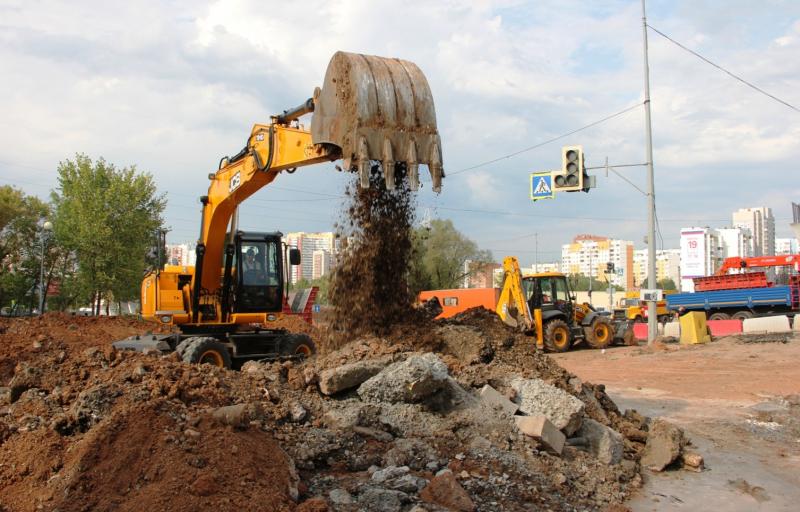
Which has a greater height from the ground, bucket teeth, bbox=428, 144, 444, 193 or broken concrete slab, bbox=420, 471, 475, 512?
bucket teeth, bbox=428, 144, 444, 193

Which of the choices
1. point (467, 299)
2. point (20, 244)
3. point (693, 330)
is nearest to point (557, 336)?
point (693, 330)

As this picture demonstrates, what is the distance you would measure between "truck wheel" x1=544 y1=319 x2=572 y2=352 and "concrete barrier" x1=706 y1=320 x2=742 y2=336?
26.8 feet

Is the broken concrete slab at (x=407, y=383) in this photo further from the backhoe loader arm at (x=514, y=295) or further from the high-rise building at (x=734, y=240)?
the high-rise building at (x=734, y=240)

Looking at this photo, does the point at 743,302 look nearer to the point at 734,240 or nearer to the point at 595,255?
the point at 734,240

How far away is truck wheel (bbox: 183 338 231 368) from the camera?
1129 cm

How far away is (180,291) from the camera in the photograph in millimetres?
12883

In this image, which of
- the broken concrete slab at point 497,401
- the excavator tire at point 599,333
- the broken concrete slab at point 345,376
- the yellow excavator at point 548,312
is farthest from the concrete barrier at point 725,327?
the broken concrete slab at point 345,376

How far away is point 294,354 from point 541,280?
41.0 ft

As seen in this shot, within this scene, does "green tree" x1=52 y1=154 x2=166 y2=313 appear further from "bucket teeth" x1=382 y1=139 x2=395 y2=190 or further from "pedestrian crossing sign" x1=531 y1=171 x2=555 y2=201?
"bucket teeth" x1=382 y1=139 x2=395 y2=190

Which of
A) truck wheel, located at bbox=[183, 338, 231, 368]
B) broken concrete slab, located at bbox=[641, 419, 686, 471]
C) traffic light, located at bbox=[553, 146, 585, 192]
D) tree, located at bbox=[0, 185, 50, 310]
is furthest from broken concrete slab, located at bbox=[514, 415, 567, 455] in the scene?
tree, located at bbox=[0, 185, 50, 310]

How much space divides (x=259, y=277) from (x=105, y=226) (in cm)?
2690

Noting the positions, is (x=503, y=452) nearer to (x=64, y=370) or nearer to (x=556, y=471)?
(x=556, y=471)

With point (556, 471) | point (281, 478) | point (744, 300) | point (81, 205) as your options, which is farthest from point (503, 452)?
point (81, 205)

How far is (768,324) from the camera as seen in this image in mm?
26828
